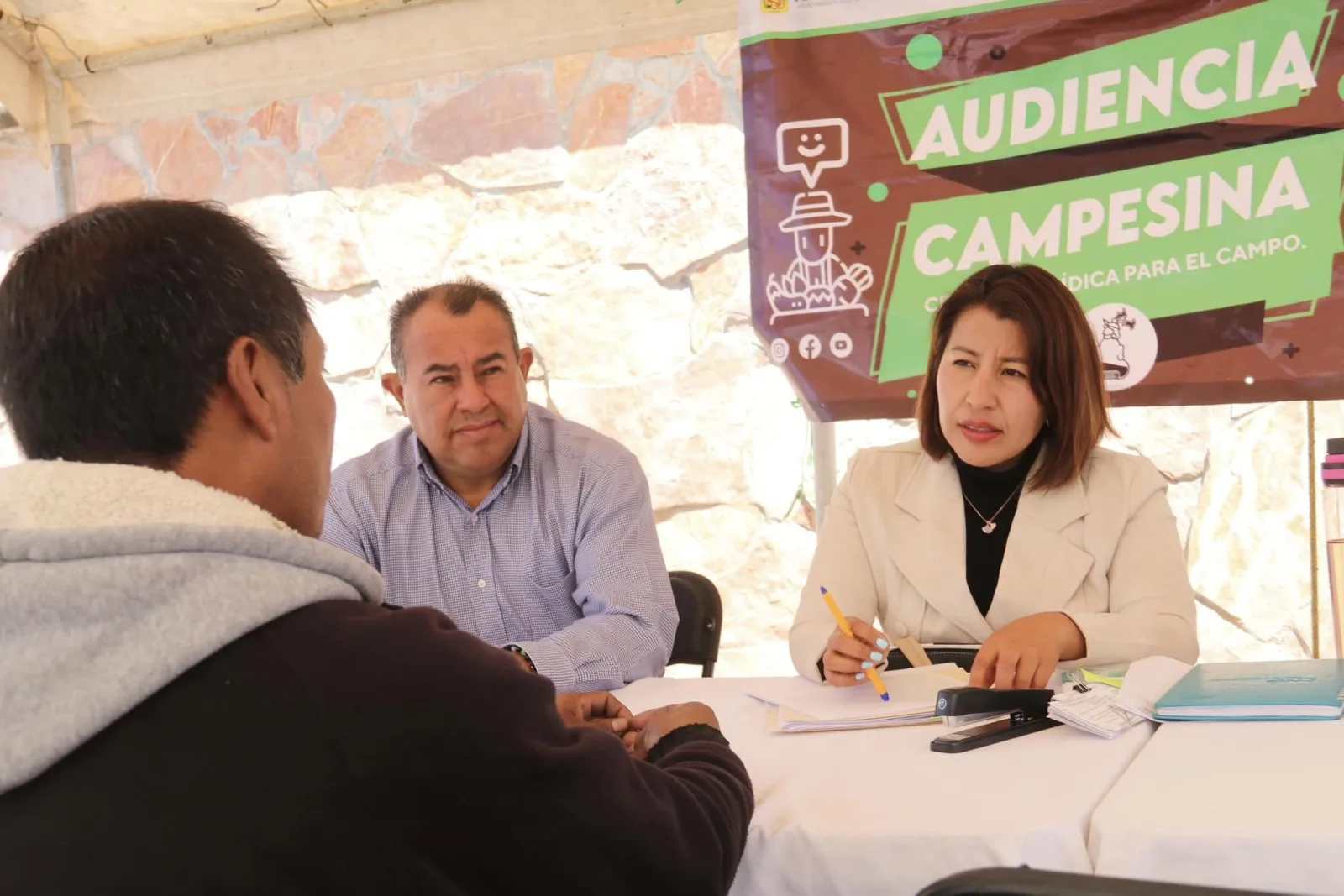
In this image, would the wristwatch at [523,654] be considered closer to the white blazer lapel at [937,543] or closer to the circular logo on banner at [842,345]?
the white blazer lapel at [937,543]

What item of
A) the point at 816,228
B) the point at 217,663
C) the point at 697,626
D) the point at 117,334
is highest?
the point at 816,228

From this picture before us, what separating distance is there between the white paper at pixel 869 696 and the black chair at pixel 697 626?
604 mm

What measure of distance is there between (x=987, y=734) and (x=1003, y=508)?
2.56 feet

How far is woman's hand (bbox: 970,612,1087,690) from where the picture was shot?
154cm

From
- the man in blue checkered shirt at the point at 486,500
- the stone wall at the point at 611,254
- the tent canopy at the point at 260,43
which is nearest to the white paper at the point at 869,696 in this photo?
the man in blue checkered shirt at the point at 486,500

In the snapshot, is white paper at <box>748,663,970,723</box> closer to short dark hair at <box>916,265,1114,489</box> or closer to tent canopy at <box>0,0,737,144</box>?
short dark hair at <box>916,265,1114,489</box>

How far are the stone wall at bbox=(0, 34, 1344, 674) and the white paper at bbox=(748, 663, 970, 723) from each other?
1.67 meters

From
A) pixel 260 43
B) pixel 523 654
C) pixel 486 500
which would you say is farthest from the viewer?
pixel 260 43

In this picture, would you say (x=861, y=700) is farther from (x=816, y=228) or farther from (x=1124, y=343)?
(x=816, y=228)

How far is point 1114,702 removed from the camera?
4.61 feet

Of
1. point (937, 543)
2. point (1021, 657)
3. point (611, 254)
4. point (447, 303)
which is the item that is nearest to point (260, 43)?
point (611, 254)

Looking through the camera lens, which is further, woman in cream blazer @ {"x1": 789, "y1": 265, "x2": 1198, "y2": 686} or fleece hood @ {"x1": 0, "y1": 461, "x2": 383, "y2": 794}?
woman in cream blazer @ {"x1": 789, "y1": 265, "x2": 1198, "y2": 686}

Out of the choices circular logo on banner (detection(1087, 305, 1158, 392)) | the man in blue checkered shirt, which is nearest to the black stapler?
the man in blue checkered shirt

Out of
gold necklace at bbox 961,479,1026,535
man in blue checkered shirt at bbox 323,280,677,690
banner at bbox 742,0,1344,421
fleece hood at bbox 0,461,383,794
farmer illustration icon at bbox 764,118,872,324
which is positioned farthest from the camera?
farmer illustration icon at bbox 764,118,872,324
